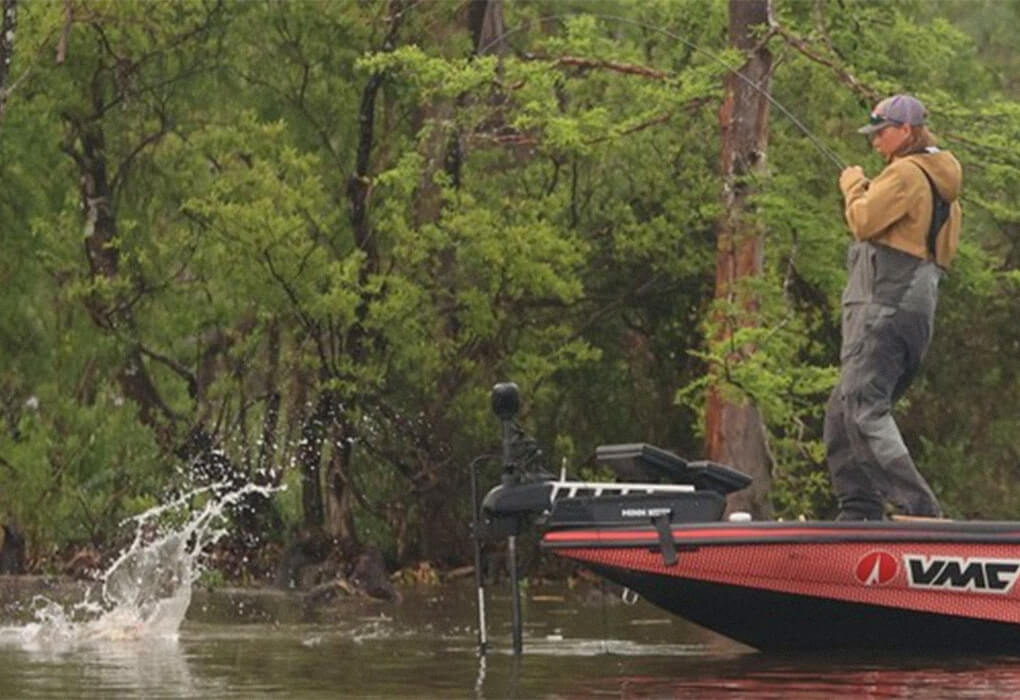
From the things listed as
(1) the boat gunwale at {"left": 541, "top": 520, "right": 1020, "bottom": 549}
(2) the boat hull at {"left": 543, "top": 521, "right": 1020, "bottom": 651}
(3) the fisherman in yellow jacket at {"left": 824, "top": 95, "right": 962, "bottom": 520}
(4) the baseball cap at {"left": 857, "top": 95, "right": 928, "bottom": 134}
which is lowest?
(2) the boat hull at {"left": 543, "top": 521, "right": 1020, "bottom": 651}

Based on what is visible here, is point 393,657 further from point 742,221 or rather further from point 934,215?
point 742,221

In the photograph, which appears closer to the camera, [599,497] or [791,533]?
[791,533]

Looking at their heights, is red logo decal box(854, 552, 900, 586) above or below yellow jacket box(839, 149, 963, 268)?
below

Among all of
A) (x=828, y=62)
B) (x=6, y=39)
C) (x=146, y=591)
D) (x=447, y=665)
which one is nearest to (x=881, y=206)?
(x=447, y=665)

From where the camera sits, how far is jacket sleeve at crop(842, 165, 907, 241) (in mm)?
12328

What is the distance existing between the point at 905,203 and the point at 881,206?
107mm

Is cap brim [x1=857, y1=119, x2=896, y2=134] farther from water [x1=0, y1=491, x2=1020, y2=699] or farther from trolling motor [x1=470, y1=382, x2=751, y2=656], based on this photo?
water [x1=0, y1=491, x2=1020, y2=699]

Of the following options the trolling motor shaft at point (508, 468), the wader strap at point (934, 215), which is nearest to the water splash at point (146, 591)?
the trolling motor shaft at point (508, 468)

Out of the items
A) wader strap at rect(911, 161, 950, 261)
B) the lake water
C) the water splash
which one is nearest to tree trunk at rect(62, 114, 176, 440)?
the water splash

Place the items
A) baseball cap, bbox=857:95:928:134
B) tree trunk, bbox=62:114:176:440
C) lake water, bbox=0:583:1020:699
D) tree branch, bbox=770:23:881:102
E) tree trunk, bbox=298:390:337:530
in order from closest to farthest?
lake water, bbox=0:583:1020:699, baseball cap, bbox=857:95:928:134, tree branch, bbox=770:23:881:102, tree trunk, bbox=298:390:337:530, tree trunk, bbox=62:114:176:440

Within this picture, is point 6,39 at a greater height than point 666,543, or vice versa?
point 6,39

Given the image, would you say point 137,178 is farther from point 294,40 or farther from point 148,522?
point 148,522

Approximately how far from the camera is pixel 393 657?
12914mm

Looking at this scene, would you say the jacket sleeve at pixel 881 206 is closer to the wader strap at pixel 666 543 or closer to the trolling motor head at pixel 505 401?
the wader strap at pixel 666 543
